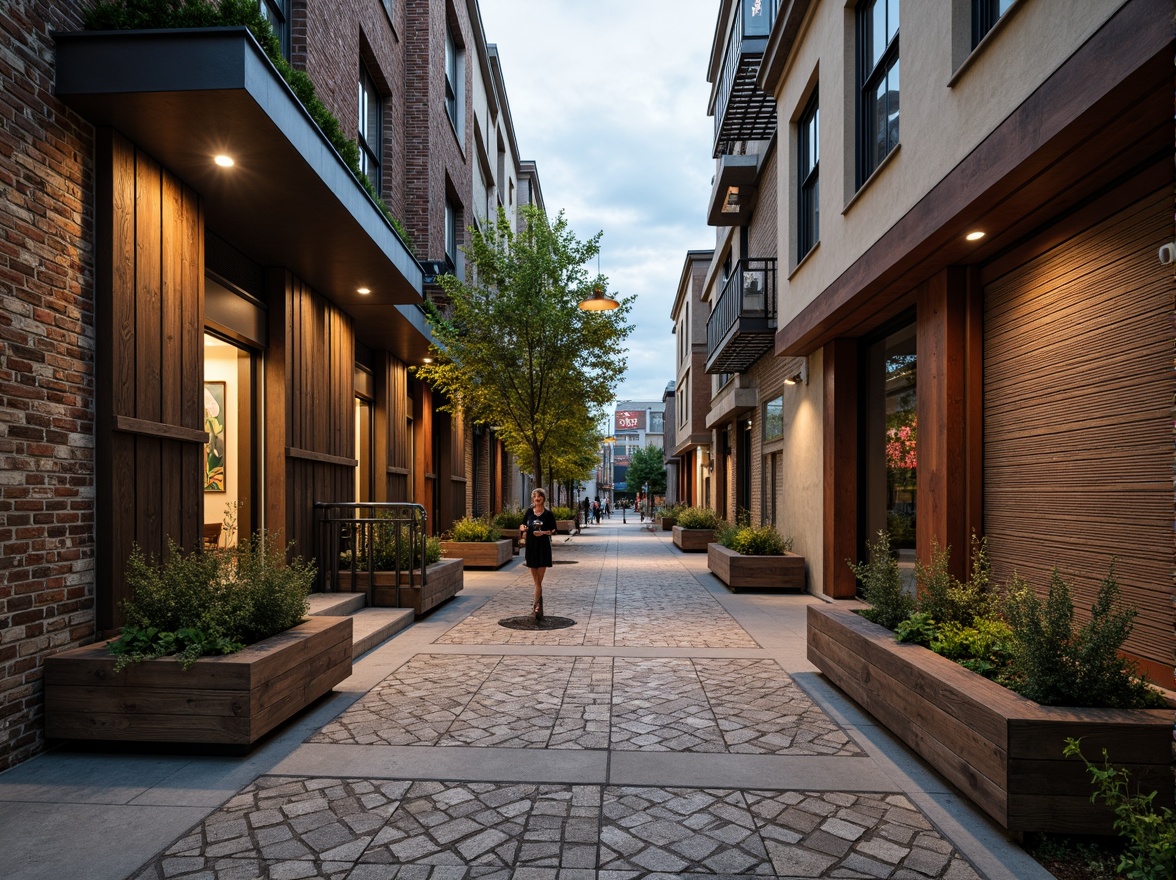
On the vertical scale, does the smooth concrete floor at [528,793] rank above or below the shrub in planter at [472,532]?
below

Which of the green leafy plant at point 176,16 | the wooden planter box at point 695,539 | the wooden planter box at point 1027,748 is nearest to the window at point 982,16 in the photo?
the wooden planter box at point 1027,748

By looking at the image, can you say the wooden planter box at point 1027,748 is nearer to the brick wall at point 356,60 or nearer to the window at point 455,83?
the brick wall at point 356,60

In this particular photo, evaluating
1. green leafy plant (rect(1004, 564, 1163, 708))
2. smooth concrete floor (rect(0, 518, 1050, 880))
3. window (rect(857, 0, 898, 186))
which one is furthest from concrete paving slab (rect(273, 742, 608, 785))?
window (rect(857, 0, 898, 186))

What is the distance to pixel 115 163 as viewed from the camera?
17.7 ft

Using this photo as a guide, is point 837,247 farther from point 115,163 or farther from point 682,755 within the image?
point 115,163

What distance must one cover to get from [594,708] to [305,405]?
19.8 feet

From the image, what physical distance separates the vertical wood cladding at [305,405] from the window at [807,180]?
744cm

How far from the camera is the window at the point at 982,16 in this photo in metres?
6.05

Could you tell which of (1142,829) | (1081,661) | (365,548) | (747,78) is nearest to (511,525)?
(365,548)

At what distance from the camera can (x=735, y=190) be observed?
16.7m

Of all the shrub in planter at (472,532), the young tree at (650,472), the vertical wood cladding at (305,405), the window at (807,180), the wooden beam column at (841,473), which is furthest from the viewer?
the young tree at (650,472)

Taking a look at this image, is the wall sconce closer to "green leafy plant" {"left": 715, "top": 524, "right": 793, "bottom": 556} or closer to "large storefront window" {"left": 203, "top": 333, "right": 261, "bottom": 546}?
"green leafy plant" {"left": 715, "top": 524, "right": 793, "bottom": 556}

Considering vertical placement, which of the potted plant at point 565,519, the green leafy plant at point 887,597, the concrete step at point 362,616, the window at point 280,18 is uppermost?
the window at point 280,18

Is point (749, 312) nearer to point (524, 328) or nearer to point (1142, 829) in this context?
point (524, 328)
